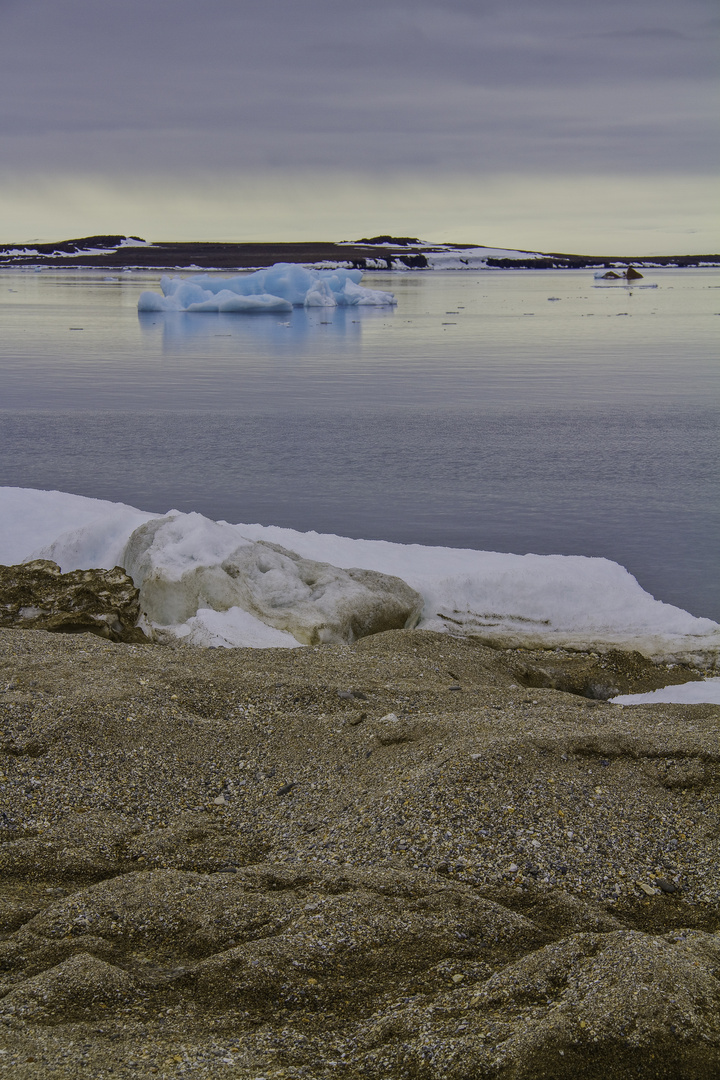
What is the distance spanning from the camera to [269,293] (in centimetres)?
4488

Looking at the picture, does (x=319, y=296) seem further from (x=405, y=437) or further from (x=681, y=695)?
(x=681, y=695)

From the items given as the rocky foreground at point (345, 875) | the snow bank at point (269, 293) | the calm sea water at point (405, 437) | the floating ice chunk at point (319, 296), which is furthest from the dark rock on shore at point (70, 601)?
the floating ice chunk at point (319, 296)

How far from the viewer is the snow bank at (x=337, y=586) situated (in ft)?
22.5

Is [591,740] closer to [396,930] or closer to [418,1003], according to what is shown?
[396,930]

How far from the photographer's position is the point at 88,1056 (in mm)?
2393

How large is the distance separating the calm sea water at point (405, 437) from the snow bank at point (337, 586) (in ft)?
3.55

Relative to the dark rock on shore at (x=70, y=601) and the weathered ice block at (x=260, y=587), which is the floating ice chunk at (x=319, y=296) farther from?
the dark rock on shore at (x=70, y=601)

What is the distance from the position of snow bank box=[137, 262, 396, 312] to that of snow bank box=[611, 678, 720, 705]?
120 feet

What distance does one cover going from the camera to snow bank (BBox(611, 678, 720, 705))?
19.6 feet

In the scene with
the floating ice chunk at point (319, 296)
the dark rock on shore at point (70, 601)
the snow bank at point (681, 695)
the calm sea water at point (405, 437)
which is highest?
the floating ice chunk at point (319, 296)

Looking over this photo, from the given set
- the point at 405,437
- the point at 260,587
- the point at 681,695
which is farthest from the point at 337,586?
the point at 405,437

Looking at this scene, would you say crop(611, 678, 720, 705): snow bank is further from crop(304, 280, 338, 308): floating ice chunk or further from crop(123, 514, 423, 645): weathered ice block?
crop(304, 280, 338, 308): floating ice chunk

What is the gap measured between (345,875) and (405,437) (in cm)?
1168

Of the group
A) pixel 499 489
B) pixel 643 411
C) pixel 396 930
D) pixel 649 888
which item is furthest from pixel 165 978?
pixel 643 411
